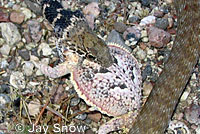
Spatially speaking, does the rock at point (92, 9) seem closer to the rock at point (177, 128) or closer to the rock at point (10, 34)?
the rock at point (10, 34)

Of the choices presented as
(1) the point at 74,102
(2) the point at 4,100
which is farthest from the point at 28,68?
(1) the point at 74,102

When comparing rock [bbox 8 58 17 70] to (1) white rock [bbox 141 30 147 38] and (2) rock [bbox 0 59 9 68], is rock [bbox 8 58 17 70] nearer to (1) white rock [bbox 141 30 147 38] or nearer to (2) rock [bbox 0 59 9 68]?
(2) rock [bbox 0 59 9 68]

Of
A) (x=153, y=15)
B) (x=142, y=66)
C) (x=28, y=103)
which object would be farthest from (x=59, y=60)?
(x=153, y=15)

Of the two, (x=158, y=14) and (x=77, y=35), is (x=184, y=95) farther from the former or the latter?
(x=77, y=35)

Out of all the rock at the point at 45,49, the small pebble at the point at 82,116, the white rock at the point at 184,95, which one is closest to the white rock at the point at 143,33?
the white rock at the point at 184,95

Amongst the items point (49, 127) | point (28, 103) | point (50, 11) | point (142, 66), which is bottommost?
point (49, 127)

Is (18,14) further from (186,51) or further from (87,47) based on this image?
(186,51)

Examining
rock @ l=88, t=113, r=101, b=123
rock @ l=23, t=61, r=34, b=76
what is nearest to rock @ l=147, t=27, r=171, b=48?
rock @ l=88, t=113, r=101, b=123
